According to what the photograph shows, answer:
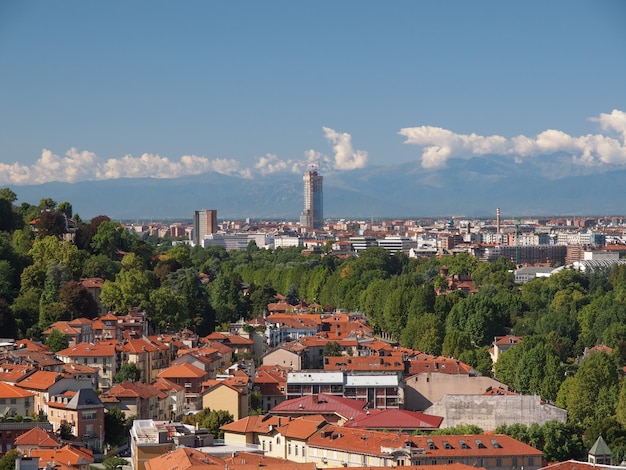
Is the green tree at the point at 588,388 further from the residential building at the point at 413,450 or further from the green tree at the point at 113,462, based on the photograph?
the green tree at the point at 113,462

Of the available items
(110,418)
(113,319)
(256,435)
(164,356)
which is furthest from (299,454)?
(113,319)

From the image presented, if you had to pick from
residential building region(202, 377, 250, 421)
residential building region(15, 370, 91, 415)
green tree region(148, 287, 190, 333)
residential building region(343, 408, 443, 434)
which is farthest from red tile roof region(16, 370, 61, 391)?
green tree region(148, 287, 190, 333)

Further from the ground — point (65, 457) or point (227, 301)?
point (227, 301)

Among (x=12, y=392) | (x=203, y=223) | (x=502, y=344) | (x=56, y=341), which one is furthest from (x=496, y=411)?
(x=203, y=223)

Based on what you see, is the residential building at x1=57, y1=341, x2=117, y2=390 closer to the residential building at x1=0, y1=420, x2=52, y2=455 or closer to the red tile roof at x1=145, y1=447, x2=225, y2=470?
the residential building at x1=0, y1=420, x2=52, y2=455

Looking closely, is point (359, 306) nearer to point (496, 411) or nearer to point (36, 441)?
point (496, 411)

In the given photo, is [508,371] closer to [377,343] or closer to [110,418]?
[377,343]
